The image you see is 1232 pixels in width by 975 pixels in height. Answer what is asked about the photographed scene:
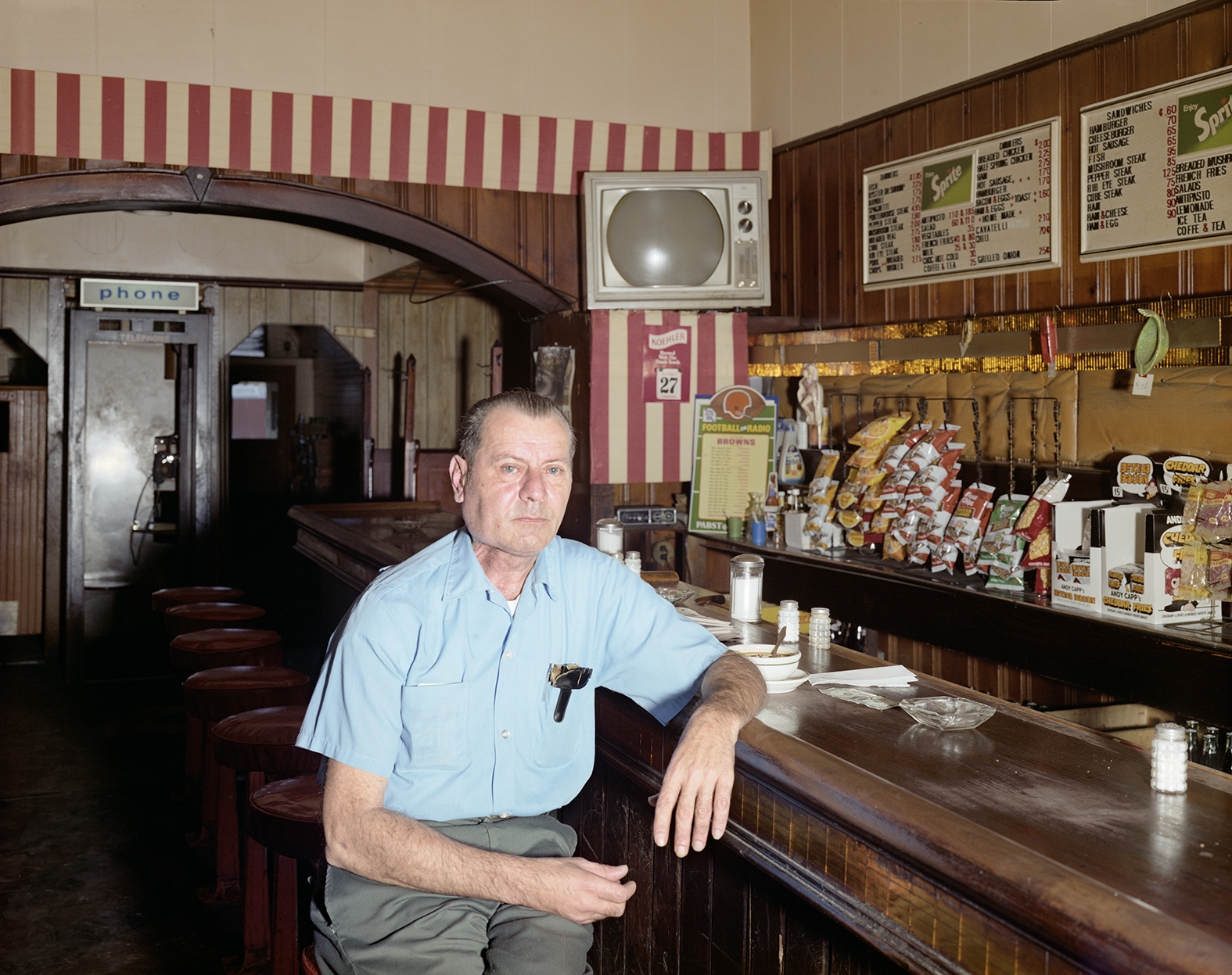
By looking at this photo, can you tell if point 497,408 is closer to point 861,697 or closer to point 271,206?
point 861,697

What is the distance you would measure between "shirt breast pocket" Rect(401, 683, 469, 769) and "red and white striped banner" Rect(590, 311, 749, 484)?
325 cm

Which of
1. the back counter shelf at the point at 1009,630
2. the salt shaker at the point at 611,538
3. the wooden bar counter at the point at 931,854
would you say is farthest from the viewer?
the salt shaker at the point at 611,538

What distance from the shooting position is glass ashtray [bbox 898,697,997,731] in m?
1.86

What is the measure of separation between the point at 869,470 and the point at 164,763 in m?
3.64

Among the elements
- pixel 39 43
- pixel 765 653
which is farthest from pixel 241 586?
pixel 765 653

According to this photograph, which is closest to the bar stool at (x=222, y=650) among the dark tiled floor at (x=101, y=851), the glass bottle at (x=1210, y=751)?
the dark tiled floor at (x=101, y=851)

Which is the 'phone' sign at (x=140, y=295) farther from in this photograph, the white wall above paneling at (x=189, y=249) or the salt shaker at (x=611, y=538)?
the salt shaker at (x=611, y=538)

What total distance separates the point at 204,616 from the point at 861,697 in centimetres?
329

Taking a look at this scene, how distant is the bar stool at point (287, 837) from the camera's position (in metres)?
2.29

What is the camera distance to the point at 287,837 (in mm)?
Result: 2307

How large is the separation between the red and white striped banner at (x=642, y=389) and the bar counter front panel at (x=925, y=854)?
9.24 feet

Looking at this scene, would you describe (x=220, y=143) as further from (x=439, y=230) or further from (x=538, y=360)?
(x=538, y=360)

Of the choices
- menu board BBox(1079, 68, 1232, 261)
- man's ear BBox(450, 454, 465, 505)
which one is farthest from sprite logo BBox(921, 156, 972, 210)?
man's ear BBox(450, 454, 465, 505)

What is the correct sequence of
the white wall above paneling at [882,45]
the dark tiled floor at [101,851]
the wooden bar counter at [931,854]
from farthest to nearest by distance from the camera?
1. the white wall above paneling at [882,45]
2. the dark tiled floor at [101,851]
3. the wooden bar counter at [931,854]
